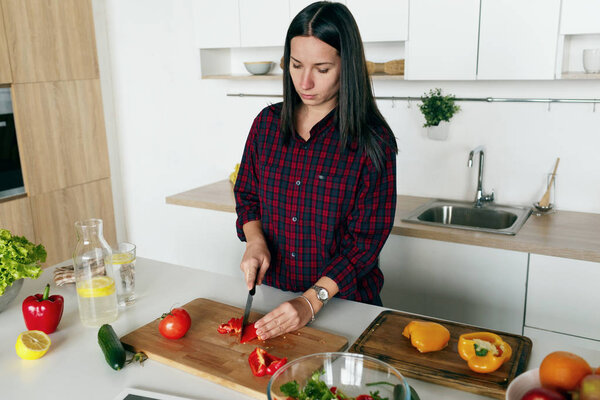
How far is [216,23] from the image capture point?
3.01 meters

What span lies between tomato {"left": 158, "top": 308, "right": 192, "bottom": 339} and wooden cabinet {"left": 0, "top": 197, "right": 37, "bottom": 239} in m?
2.26

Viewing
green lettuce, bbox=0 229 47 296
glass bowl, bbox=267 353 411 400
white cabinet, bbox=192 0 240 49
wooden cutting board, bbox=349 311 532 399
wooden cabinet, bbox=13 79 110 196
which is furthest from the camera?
wooden cabinet, bbox=13 79 110 196

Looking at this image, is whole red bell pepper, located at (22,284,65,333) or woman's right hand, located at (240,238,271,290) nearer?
whole red bell pepper, located at (22,284,65,333)

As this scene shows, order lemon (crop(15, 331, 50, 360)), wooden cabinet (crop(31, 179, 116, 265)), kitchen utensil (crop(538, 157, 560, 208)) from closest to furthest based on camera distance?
lemon (crop(15, 331, 50, 360))
kitchen utensil (crop(538, 157, 560, 208))
wooden cabinet (crop(31, 179, 116, 265))

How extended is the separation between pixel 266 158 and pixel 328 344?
684 mm

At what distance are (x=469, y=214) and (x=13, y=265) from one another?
2.00m

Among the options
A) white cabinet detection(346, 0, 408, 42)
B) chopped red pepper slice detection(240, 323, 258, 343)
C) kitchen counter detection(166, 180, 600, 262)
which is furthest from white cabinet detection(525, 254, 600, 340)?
chopped red pepper slice detection(240, 323, 258, 343)

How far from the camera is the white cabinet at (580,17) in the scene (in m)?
2.12

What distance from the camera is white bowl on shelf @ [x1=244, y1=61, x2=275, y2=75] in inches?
117

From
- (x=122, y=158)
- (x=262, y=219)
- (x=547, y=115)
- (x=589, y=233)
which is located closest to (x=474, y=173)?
(x=547, y=115)

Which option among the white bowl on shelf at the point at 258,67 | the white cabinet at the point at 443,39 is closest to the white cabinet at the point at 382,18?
the white cabinet at the point at 443,39

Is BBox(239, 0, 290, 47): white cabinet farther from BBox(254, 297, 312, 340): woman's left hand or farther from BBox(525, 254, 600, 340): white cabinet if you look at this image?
BBox(254, 297, 312, 340): woman's left hand

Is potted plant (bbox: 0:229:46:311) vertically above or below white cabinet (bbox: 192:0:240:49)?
below

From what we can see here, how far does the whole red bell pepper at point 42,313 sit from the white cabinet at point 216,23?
6.46ft
